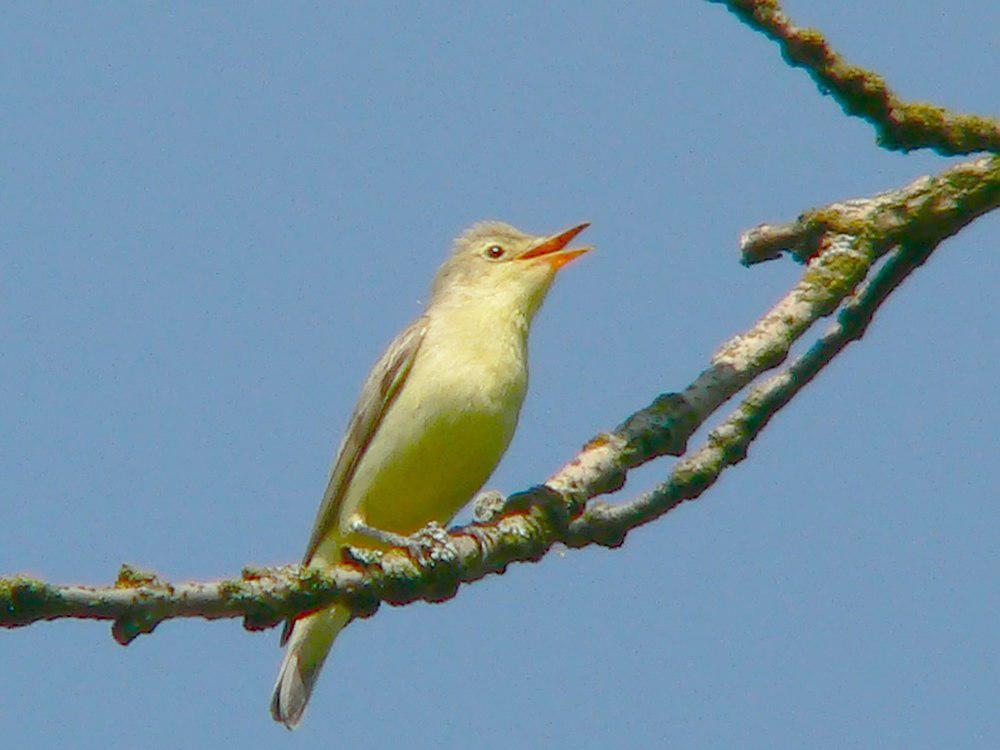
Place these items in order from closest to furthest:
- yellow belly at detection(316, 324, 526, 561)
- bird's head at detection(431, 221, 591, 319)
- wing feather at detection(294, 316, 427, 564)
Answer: yellow belly at detection(316, 324, 526, 561), wing feather at detection(294, 316, 427, 564), bird's head at detection(431, 221, 591, 319)

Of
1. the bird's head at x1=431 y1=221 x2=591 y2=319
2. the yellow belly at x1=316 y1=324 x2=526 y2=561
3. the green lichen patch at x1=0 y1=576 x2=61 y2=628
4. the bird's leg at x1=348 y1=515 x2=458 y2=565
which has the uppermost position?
the bird's head at x1=431 y1=221 x2=591 y2=319

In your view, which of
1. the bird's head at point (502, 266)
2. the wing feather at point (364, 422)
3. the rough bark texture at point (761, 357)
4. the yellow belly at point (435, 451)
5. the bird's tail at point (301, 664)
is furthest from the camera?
the bird's head at point (502, 266)

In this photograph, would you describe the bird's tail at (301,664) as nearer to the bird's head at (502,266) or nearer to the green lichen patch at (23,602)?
the bird's head at (502,266)

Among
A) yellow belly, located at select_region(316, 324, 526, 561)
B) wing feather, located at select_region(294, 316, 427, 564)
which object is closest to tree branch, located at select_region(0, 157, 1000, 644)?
yellow belly, located at select_region(316, 324, 526, 561)

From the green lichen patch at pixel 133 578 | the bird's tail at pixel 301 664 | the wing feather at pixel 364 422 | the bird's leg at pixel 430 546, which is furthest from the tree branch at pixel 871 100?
the bird's tail at pixel 301 664

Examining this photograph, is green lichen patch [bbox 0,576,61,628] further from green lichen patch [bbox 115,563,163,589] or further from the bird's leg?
Answer: the bird's leg

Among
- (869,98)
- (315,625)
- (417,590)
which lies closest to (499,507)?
(417,590)

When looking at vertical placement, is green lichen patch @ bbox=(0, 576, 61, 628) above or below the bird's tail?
below
